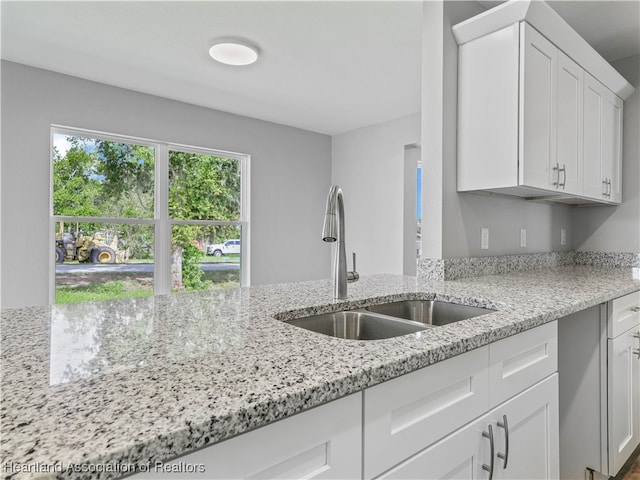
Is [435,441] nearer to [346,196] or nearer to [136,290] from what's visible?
[136,290]

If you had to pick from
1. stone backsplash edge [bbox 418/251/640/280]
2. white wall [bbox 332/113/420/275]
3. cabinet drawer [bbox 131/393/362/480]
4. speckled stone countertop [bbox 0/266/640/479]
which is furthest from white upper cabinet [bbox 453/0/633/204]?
white wall [bbox 332/113/420/275]

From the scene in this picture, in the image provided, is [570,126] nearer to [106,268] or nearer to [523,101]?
[523,101]

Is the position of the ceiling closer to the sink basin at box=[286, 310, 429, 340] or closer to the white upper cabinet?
the white upper cabinet

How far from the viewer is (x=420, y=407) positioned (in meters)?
0.80

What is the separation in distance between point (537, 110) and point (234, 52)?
1.98 m

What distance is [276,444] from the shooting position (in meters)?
0.58

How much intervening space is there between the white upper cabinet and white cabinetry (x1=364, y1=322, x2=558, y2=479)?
3.11 feet

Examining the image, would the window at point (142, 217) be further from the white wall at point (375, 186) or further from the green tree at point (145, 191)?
the white wall at point (375, 186)

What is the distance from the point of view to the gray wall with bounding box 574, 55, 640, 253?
2809mm

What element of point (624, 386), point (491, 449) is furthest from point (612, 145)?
point (491, 449)

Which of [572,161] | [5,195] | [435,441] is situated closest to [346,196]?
[572,161]

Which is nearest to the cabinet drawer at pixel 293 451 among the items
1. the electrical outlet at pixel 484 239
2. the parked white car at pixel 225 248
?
the electrical outlet at pixel 484 239

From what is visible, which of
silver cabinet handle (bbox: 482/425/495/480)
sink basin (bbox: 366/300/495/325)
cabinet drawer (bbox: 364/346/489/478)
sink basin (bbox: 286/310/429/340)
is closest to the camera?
cabinet drawer (bbox: 364/346/489/478)

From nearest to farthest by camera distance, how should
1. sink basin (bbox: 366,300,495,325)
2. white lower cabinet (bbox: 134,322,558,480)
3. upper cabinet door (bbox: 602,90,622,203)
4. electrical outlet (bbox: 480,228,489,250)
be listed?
white lower cabinet (bbox: 134,322,558,480)
sink basin (bbox: 366,300,495,325)
electrical outlet (bbox: 480,228,489,250)
upper cabinet door (bbox: 602,90,622,203)
